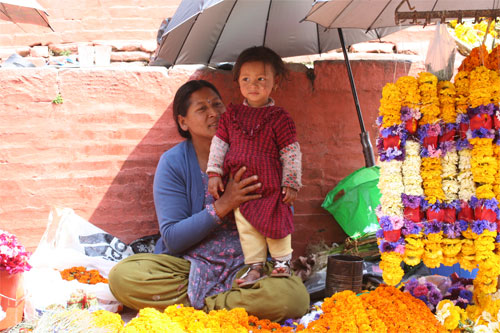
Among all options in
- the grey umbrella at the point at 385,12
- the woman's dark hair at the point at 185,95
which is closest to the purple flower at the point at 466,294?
the grey umbrella at the point at 385,12

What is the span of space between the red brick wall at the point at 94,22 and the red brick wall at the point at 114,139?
1.60m

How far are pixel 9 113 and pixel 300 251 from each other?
2.61 m

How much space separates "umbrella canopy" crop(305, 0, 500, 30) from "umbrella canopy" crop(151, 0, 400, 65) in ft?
1.63

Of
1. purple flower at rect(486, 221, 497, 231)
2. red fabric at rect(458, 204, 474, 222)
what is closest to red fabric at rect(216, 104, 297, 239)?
red fabric at rect(458, 204, 474, 222)

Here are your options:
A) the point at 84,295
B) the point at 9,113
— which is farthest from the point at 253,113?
the point at 9,113

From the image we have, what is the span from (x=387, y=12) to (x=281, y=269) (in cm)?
193

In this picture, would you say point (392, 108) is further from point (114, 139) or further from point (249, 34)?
point (114, 139)

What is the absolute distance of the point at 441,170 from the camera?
2756mm

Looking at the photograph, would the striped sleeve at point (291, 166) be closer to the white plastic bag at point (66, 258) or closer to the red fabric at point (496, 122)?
the red fabric at point (496, 122)

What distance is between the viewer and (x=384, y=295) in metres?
2.89

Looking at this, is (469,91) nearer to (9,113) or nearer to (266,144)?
(266,144)

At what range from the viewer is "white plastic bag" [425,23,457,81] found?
9.20ft

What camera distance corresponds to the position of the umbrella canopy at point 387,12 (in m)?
2.84

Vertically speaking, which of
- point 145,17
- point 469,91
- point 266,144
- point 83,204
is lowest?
point 83,204
